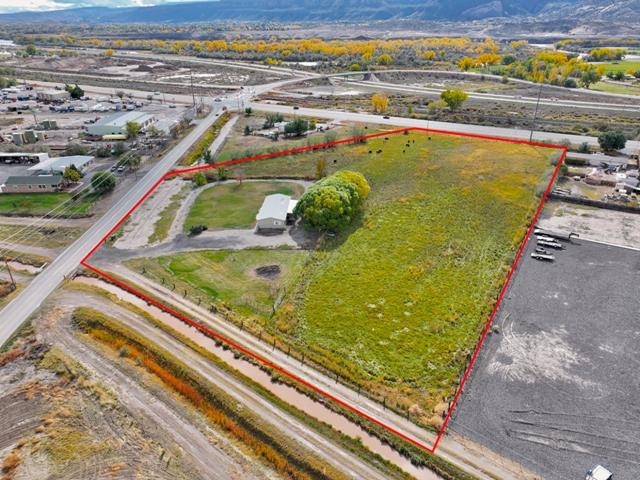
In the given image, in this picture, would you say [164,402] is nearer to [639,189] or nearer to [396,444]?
[396,444]

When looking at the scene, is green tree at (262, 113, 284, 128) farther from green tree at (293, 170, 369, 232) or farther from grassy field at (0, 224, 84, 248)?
grassy field at (0, 224, 84, 248)

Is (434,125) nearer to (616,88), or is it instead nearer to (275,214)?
(275,214)

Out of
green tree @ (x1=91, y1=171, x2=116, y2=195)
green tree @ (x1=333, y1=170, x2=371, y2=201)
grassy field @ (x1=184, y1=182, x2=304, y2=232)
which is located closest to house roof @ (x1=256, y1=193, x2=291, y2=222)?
grassy field @ (x1=184, y1=182, x2=304, y2=232)

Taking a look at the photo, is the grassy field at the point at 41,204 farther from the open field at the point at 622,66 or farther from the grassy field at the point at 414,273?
the open field at the point at 622,66

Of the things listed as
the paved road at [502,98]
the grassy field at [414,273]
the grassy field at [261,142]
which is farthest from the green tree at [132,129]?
the paved road at [502,98]

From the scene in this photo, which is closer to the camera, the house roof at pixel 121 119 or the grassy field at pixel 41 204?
the grassy field at pixel 41 204

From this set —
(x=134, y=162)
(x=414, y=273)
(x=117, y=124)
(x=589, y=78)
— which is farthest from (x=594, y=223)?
(x=589, y=78)
